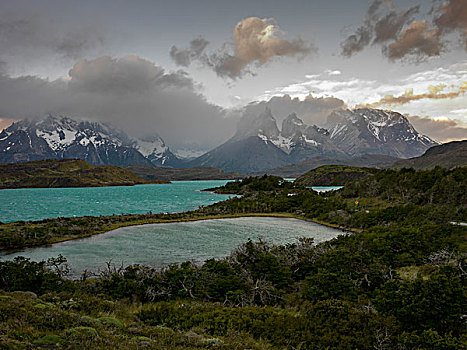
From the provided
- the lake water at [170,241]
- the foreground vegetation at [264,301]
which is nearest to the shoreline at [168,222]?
the lake water at [170,241]

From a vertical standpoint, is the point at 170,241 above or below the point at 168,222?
above

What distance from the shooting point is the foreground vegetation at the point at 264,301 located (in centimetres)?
1370

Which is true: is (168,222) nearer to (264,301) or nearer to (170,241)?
(170,241)

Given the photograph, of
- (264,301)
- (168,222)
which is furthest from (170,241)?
(264,301)

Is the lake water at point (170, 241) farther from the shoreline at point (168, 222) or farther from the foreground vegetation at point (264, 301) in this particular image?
the foreground vegetation at point (264, 301)

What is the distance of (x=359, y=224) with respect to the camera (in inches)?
2712

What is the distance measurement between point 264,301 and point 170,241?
111 ft

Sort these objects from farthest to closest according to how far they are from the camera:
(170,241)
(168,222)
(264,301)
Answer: (168,222) → (170,241) → (264,301)

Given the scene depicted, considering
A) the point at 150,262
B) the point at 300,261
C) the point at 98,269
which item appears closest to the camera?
the point at 300,261

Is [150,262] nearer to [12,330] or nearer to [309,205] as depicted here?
[12,330]

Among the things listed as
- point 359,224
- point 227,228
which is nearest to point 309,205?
point 359,224

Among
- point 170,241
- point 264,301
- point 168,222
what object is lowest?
point 168,222

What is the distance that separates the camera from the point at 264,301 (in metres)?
24.9

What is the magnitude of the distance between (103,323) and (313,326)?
39.8 ft
